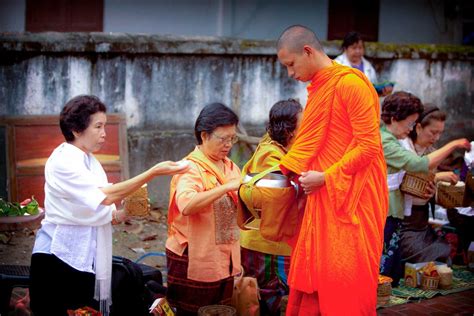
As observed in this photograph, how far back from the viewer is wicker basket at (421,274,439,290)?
21.4 ft

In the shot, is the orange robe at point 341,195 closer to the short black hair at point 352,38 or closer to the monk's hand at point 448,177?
the monk's hand at point 448,177

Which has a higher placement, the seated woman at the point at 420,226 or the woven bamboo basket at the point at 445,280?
the seated woman at the point at 420,226

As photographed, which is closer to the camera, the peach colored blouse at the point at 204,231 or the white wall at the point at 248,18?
the peach colored blouse at the point at 204,231

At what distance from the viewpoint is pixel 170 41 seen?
29.8 feet

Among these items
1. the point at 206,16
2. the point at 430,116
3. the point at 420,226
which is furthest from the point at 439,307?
the point at 206,16

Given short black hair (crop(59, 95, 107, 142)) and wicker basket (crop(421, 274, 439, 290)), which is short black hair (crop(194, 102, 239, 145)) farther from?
wicker basket (crop(421, 274, 439, 290))

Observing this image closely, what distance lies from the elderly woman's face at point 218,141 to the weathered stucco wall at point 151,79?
4.04 metres

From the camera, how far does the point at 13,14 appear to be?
10.8m

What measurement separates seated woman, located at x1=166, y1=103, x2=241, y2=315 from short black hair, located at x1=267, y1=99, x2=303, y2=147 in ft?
1.36

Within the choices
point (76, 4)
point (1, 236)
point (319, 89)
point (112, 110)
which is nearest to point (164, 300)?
point (319, 89)

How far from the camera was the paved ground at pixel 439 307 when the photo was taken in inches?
236

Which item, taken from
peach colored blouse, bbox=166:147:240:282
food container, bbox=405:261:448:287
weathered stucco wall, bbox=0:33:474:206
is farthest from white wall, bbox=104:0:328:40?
peach colored blouse, bbox=166:147:240:282

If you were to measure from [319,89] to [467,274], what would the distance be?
3.37m

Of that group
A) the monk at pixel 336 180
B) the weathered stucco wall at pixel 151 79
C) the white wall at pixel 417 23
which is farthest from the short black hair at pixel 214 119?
the white wall at pixel 417 23
